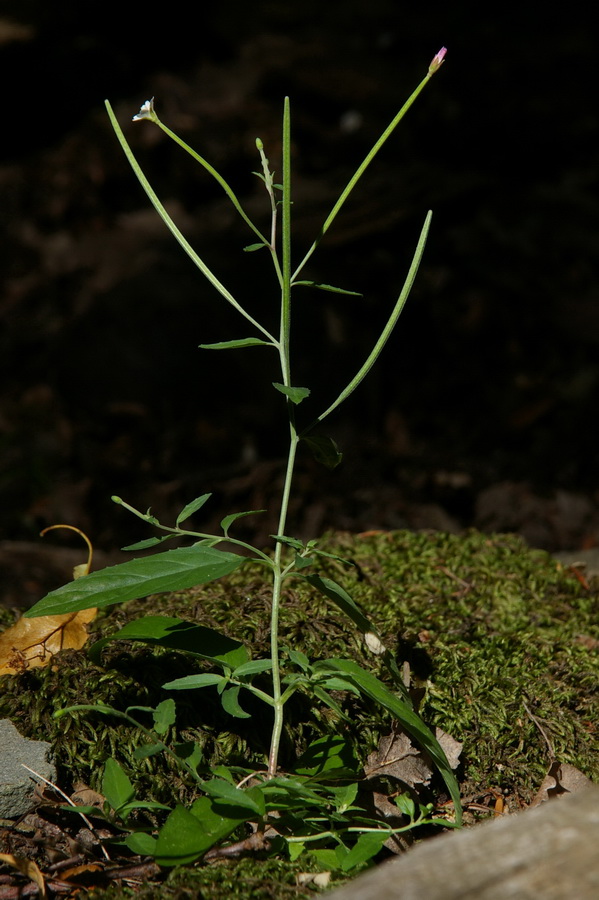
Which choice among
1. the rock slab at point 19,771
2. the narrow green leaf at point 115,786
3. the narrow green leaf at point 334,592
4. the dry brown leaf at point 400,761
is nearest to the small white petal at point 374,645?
the dry brown leaf at point 400,761

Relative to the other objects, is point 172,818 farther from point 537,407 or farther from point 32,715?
point 537,407

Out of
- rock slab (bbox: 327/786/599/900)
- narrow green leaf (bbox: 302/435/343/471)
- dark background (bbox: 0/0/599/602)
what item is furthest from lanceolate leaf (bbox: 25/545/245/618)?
dark background (bbox: 0/0/599/602)

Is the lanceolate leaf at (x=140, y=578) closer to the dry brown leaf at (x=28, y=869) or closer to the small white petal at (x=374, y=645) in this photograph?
the dry brown leaf at (x=28, y=869)

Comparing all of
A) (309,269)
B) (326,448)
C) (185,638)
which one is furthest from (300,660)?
(309,269)

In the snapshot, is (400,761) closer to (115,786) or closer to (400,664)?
A: (400,664)

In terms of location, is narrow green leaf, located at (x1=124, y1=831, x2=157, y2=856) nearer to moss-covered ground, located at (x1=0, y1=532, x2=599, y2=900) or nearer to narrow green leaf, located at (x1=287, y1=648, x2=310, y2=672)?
moss-covered ground, located at (x1=0, y1=532, x2=599, y2=900)

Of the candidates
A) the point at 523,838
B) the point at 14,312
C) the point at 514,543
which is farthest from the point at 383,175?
the point at 523,838

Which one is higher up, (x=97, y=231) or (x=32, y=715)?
(x=97, y=231)
